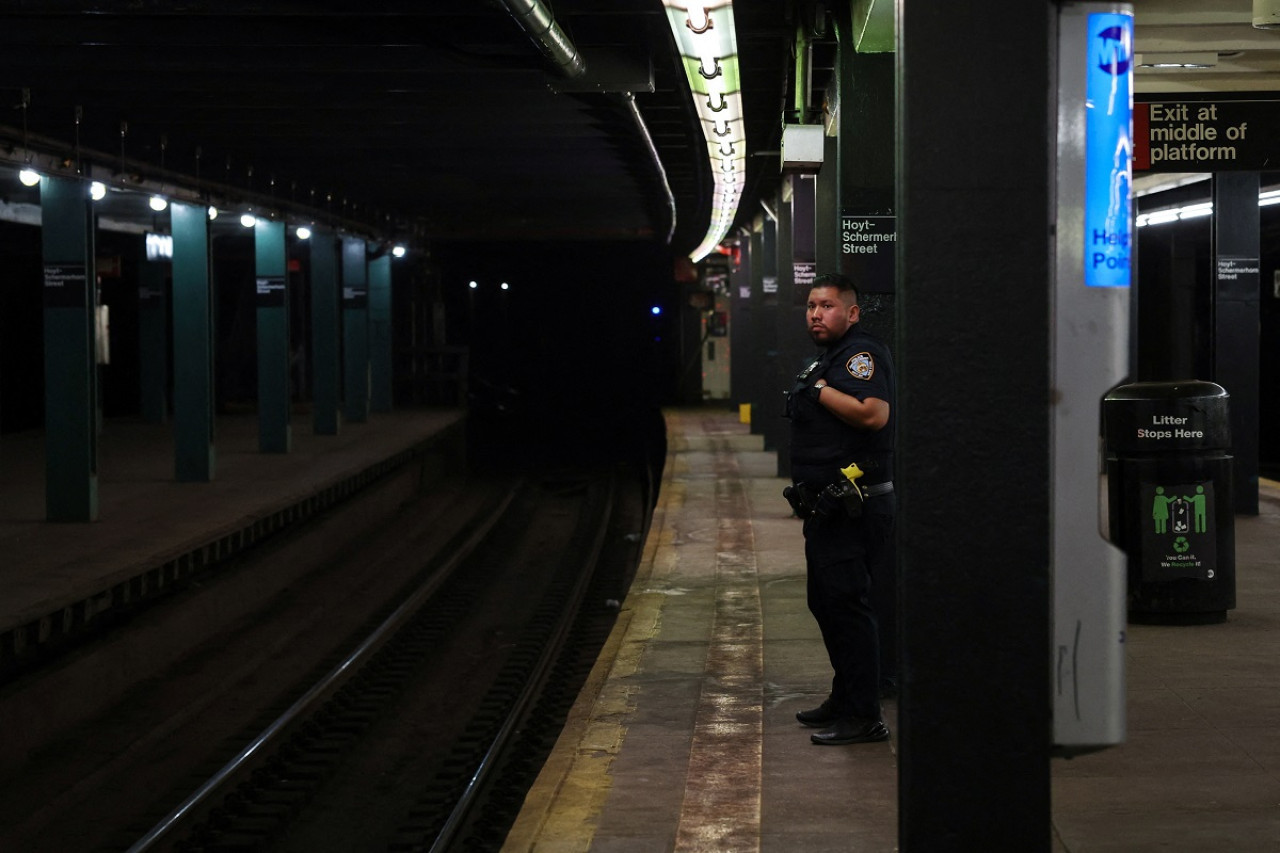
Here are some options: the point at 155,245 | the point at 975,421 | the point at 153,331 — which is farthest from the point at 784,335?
the point at 153,331

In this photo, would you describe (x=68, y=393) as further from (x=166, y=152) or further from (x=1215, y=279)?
(x=1215, y=279)

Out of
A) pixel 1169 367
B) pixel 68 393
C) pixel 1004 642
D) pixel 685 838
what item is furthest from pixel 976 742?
pixel 1169 367

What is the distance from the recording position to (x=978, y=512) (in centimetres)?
306

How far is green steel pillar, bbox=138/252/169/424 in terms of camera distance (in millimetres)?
24562

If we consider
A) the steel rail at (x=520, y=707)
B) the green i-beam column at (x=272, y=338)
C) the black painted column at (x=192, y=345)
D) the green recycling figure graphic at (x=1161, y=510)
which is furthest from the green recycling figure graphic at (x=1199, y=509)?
the green i-beam column at (x=272, y=338)

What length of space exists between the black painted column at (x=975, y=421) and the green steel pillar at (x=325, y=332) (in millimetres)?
21614

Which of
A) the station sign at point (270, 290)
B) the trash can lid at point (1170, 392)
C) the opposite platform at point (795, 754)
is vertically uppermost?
the station sign at point (270, 290)

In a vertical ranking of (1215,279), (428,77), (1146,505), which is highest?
(428,77)

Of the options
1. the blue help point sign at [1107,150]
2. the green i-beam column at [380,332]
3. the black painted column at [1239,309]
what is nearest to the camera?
the blue help point sign at [1107,150]

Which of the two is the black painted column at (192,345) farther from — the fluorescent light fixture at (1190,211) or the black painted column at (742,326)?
the black painted column at (742,326)

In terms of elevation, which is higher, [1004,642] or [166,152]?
[166,152]

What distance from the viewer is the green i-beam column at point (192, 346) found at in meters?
16.6

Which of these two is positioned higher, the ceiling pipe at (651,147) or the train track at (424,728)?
the ceiling pipe at (651,147)

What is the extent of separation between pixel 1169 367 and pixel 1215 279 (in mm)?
9790
